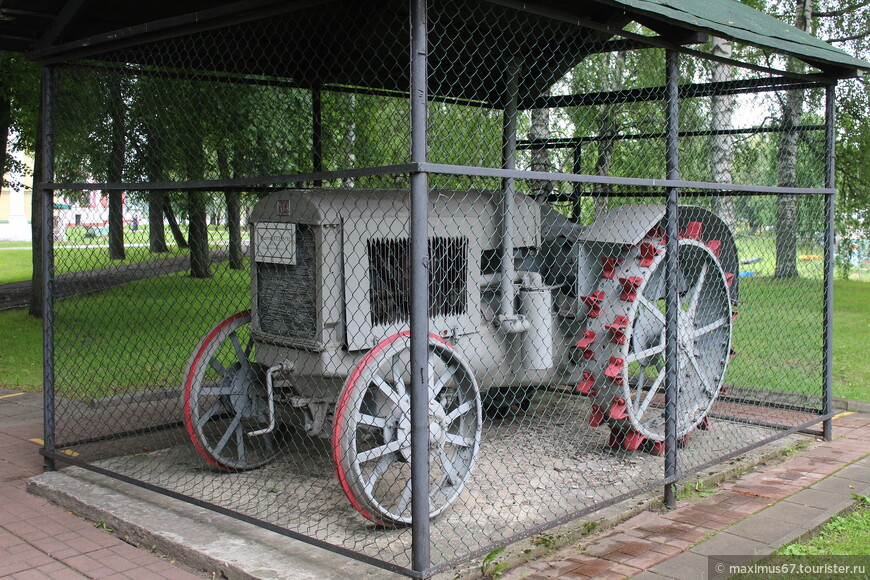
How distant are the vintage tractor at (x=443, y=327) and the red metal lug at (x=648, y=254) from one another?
0.05 ft

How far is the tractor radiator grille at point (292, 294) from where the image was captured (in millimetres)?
4883

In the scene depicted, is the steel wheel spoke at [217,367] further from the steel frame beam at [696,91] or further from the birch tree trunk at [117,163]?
the birch tree trunk at [117,163]

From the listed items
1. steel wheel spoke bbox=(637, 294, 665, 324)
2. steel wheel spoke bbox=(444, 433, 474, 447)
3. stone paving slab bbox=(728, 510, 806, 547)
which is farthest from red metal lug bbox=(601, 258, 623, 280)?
stone paving slab bbox=(728, 510, 806, 547)

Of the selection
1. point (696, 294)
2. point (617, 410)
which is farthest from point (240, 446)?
point (696, 294)

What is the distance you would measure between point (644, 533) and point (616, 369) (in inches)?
46.0

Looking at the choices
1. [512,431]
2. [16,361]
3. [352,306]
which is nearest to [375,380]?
[352,306]

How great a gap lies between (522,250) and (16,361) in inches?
269

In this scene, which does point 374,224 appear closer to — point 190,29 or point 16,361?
point 190,29

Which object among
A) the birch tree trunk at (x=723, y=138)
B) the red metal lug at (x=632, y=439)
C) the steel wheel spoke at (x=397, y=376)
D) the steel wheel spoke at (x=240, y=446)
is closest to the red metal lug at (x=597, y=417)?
the red metal lug at (x=632, y=439)

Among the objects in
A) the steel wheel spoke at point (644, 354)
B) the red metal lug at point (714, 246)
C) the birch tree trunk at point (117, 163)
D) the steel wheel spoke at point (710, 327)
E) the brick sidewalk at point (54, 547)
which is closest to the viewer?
the brick sidewalk at point (54, 547)

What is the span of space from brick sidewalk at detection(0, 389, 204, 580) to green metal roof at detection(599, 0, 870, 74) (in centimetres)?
353

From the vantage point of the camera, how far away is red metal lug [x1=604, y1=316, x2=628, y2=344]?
5.51m

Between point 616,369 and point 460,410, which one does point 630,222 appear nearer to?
point 616,369

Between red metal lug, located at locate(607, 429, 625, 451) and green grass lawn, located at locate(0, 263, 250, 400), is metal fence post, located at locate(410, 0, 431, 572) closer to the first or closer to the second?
red metal lug, located at locate(607, 429, 625, 451)
